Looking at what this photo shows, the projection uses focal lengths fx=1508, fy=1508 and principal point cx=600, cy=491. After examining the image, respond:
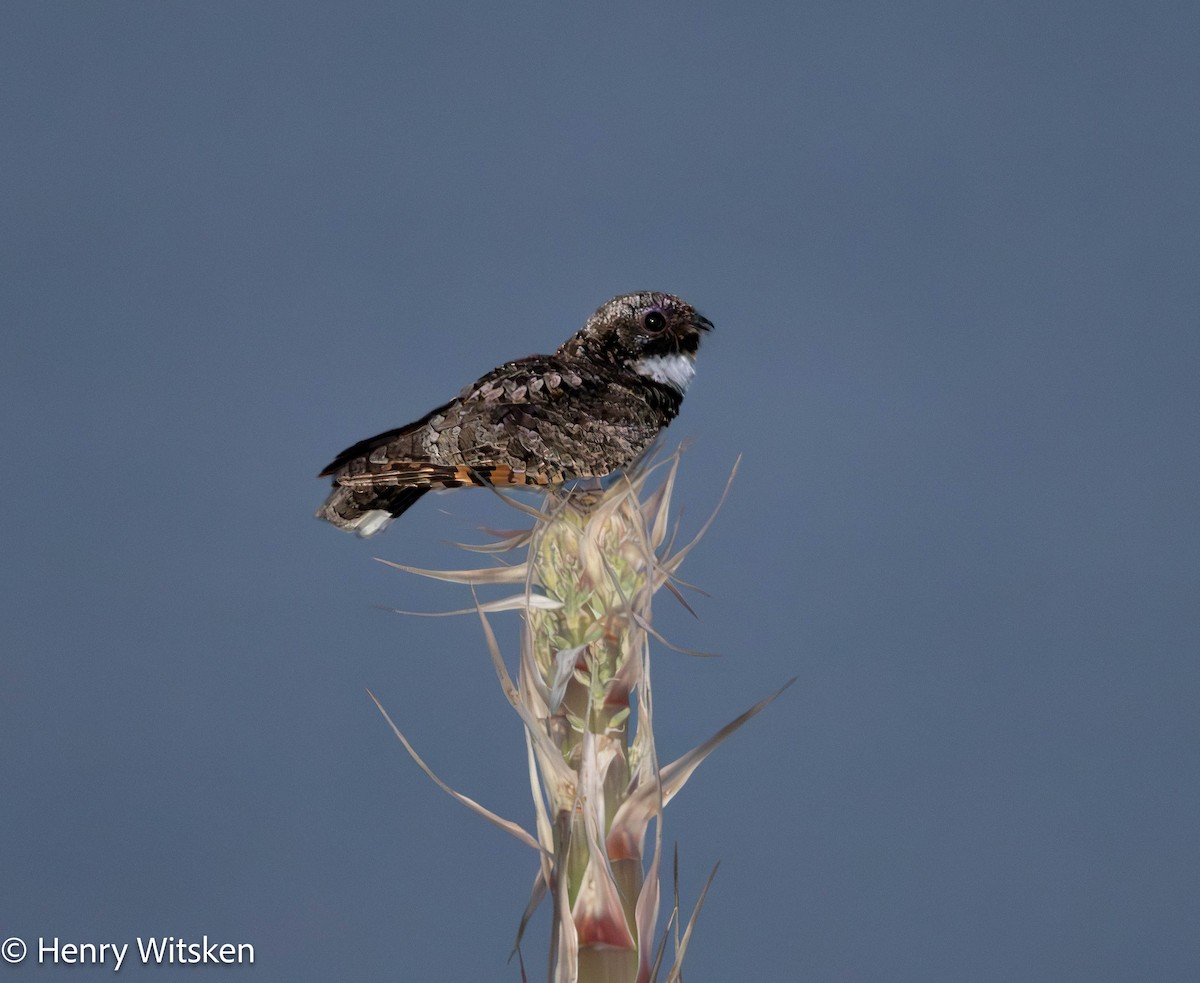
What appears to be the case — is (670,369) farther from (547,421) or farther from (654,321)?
(547,421)

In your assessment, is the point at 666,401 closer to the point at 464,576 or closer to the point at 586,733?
the point at 464,576

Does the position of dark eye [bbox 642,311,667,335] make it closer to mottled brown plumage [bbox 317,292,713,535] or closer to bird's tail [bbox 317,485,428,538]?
mottled brown plumage [bbox 317,292,713,535]

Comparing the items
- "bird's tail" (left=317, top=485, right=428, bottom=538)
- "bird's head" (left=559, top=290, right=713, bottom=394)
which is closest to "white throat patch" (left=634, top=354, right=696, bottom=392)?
"bird's head" (left=559, top=290, right=713, bottom=394)

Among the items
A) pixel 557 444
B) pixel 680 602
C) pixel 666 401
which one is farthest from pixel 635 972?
pixel 666 401

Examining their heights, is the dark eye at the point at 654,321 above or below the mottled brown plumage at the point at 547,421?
above

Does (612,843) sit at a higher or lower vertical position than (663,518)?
lower

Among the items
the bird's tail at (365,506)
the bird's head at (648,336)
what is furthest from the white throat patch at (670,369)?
the bird's tail at (365,506)

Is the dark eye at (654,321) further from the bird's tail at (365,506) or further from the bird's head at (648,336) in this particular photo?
the bird's tail at (365,506)
